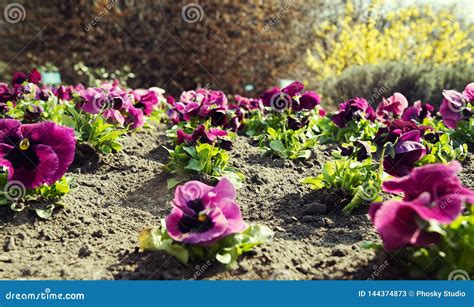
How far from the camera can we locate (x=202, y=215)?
1.99 m

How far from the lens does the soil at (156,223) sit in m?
2.10

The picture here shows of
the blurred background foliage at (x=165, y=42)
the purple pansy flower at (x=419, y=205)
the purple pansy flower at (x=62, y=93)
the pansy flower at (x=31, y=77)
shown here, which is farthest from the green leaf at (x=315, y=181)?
the blurred background foliage at (x=165, y=42)

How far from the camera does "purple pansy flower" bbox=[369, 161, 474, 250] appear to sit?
1732 millimetres

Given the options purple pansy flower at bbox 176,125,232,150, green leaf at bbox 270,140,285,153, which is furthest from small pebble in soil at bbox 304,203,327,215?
green leaf at bbox 270,140,285,153

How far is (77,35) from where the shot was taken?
10.5 metres

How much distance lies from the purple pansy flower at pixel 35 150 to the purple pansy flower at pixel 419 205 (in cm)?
146

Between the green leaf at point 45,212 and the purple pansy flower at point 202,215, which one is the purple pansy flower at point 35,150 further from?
the purple pansy flower at point 202,215

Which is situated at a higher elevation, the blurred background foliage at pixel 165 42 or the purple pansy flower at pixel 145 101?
the purple pansy flower at pixel 145 101

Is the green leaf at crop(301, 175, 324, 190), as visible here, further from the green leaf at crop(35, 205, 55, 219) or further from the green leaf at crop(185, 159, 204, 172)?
the green leaf at crop(35, 205, 55, 219)

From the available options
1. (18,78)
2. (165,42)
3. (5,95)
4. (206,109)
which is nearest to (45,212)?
(206,109)

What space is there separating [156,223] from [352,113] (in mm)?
2026

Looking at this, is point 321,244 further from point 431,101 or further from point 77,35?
point 77,35

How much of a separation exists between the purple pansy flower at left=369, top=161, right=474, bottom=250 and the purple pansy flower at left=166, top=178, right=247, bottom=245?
56cm

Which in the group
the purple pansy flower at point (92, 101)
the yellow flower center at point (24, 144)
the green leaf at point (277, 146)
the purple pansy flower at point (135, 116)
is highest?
the yellow flower center at point (24, 144)
